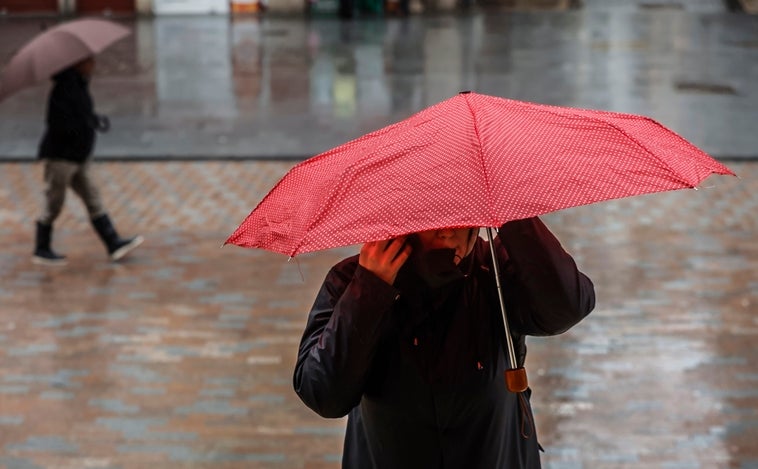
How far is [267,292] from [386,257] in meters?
5.60

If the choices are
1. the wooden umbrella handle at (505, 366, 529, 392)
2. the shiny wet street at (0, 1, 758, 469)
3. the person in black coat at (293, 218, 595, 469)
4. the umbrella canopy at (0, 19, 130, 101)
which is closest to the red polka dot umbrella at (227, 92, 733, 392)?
the wooden umbrella handle at (505, 366, 529, 392)

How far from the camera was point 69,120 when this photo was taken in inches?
336

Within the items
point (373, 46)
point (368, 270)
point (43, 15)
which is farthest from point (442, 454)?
point (43, 15)

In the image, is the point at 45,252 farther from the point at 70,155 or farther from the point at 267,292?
the point at 267,292

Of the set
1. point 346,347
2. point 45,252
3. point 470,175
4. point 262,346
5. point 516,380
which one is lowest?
point 262,346

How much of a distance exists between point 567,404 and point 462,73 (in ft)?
35.3

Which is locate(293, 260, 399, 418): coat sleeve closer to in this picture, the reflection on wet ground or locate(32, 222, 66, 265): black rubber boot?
locate(32, 222, 66, 265): black rubber boot

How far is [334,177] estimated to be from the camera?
302cm

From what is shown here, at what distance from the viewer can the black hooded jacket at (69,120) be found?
8539 millimetres

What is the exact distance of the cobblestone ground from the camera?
20.3 ft

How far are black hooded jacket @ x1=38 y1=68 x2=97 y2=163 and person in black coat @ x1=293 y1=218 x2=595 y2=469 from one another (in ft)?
19.2

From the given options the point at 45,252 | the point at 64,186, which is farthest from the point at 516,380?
the point at 45,252

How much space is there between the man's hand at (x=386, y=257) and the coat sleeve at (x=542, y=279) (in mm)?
270

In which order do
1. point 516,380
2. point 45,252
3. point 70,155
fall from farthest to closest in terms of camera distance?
point 45,252
point 70,155
point 516,380
